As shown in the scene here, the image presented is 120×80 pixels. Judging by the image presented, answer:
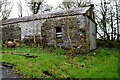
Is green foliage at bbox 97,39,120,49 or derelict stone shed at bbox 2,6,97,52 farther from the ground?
derelict stone shed at bbox 2,6,97,52

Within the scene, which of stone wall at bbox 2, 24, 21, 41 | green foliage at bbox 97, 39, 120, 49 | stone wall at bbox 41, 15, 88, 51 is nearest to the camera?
stone wall at bbox 41, 15, 88, 51

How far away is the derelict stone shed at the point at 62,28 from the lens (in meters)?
10.7

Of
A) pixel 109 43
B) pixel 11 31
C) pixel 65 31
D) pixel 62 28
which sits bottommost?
pixel 109 43

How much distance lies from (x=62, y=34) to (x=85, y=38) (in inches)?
97.5

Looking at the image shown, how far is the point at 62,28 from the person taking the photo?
11.6m

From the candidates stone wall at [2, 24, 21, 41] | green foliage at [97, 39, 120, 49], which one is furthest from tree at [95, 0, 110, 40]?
stone wall at [2, 24, 21, 41]

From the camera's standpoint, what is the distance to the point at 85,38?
10.5 m

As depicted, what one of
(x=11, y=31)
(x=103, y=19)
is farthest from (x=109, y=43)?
(x=11, y=31)

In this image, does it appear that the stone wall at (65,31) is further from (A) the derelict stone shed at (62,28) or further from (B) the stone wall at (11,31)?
(B) the stone wall at (11,31)

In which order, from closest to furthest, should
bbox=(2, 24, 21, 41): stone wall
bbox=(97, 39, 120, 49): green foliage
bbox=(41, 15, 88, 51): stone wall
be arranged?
bbox=(41, 15, 88, 51): stone wall → bbox=(2, 24, 21, 41): stone wall → bbox=(97, 39, 120, 49): green foliage

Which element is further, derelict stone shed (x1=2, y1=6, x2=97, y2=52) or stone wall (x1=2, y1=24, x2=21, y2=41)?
stone wall (x1=2, y1=24, x2=21, y2=41)

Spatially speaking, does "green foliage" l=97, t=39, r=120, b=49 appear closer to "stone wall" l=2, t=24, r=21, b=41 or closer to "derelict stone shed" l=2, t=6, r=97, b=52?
"derelict stone shed" l=2, t=6, r=97, b=52

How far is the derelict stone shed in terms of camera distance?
10.7 meters

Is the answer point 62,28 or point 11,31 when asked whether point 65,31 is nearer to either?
point 62,28
